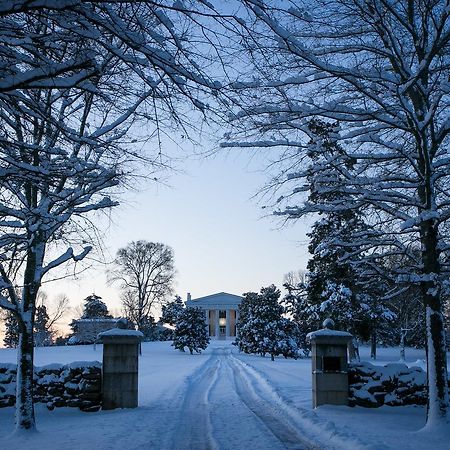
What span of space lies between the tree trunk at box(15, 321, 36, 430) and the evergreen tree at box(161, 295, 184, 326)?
41.9 m

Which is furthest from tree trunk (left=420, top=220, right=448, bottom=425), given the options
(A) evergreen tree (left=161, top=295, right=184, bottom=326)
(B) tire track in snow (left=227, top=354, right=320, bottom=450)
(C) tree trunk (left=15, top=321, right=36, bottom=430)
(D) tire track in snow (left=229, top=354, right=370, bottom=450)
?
(A) evergreen tree (left=161, top=295, right=184, bottom=326)

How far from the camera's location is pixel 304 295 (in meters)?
29.6

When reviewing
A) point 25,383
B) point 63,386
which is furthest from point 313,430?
point 63,386

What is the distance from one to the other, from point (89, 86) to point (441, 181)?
26.9 ft

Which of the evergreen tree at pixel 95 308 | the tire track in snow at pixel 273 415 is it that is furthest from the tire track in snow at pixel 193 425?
the evergreen tree at pixel 95 308

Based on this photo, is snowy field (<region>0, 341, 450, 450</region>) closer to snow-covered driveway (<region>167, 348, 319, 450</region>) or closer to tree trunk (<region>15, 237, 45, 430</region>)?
snow-covered driveway (<region>167, 348, 319, 450</region>)

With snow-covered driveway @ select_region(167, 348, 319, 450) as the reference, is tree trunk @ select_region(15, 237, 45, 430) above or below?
above

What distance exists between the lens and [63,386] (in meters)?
10.8

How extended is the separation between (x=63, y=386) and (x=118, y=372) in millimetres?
1221

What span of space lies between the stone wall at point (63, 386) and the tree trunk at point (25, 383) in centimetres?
212

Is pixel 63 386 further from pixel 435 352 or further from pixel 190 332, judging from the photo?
pixel 190 332

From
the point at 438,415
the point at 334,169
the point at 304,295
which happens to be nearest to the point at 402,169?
the point at 334,169

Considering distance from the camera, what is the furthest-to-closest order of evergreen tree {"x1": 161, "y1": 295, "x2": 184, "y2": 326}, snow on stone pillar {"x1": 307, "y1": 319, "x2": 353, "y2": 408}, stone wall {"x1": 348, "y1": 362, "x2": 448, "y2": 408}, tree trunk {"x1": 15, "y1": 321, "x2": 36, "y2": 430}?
evergreen tree {"x1": 161, "y1": 295, "x2": 184, "y2": 326} → stone wall {"x1": 348, "y1": 362, "x2": 448, "y2": 408} → snow on stone pillar {"x1": 307, "y1": 319, "x2": 353, "y2": 408} → tree trunk {"x1": 15, "y1": 321, "x2": 36, "y2": 430}

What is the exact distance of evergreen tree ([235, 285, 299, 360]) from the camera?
38.8m
